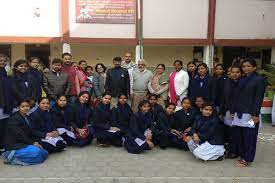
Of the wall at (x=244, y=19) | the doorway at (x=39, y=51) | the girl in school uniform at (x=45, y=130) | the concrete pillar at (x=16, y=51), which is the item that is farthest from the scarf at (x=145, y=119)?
the concrete pillar at (x=16, y=51)

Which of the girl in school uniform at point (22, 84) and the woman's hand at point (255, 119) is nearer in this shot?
the woman's hand at point (255, 119)

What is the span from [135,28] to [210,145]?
789cm

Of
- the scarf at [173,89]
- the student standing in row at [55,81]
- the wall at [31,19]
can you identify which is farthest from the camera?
the wall at [31,19]

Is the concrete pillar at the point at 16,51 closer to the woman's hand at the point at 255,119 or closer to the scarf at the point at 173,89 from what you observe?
the scarf at the point at 173,89

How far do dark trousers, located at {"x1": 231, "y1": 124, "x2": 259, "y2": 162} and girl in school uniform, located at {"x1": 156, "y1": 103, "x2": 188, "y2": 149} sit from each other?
95 centimetres

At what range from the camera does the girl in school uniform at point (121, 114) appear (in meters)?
6.48

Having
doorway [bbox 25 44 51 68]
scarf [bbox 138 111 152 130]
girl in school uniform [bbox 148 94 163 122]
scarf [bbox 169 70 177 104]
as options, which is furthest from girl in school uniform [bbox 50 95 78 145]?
doorway [bbox 25 44 51 68]

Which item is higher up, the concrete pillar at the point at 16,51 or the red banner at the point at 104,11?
the red banner at the point at 104,11

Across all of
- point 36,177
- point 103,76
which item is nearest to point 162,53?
point 103,76

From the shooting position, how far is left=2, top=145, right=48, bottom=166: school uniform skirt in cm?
518

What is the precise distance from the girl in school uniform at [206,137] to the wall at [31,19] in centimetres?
825

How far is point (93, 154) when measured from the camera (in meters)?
5.85

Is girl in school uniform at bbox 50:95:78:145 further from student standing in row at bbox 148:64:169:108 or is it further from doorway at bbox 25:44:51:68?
doorway at bbox 25:44:51:68

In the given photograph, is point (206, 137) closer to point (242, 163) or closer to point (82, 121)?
point (242, 163)
